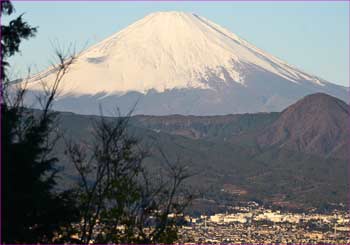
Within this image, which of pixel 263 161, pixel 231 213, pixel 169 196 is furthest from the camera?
pixel 263 161

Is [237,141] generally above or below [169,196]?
above

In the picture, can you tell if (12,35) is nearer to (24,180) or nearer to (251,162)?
(24,180)

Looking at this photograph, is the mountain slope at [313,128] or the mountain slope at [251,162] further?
the mountain slope at [313,128]

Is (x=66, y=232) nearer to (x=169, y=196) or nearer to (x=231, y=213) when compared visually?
(x=169, y=196)

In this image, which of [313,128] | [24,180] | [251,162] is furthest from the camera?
[313,128]

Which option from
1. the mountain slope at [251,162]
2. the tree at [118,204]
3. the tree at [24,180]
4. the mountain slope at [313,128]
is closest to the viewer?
the tree at [24,180]

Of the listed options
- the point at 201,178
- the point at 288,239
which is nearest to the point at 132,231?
the point at 288,239

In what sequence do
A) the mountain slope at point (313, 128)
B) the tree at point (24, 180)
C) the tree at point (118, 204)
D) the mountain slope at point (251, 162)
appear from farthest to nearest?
the mountain slope at point (313, 128), the mountain slope at point (251, 162), the tree at point (118, 204), the tree at point (24, 180)

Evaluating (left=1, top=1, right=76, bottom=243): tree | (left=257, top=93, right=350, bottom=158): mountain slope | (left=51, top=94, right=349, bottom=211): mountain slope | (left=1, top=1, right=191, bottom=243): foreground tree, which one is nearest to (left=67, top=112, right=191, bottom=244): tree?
(left=1, top=1, right=191, bottom=243): foreground tree

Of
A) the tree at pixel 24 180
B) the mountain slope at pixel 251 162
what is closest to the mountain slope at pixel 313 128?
the mountain slope at pixel 251 162

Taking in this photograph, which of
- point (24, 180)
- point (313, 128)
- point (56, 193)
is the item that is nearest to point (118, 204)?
point (56, 193)

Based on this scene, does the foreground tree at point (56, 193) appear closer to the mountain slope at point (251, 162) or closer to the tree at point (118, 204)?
the tree at point (118, 204)
